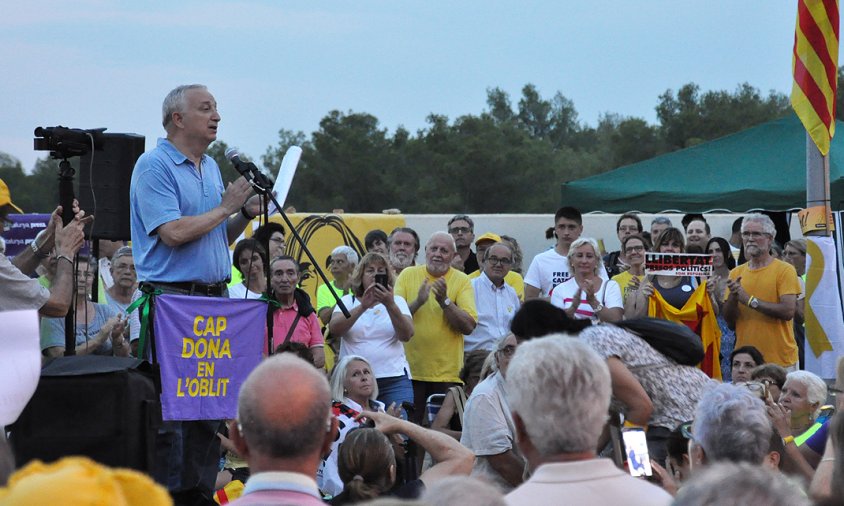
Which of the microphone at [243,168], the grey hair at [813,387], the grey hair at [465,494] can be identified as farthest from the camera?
the grey hair at [813,387]

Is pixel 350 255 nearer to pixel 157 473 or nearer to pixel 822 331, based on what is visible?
pixel 822 331

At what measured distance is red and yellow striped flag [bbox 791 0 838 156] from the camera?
8961mm

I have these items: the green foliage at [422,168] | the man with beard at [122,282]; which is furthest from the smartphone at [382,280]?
the green foliage at [422,168]

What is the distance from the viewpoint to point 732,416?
4.11 meters

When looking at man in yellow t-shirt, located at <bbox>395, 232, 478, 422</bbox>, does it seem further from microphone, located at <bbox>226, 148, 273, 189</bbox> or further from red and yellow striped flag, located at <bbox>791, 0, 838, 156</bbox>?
microphone, located at <bbox>226, 148, 273, 189</bbox>

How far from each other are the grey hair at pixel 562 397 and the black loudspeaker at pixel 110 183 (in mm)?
4261

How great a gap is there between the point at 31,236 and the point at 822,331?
30.9ft

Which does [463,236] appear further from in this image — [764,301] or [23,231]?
[23,231]

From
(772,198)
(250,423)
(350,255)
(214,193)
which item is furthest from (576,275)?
(250,423)

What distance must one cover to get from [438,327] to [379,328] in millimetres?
674

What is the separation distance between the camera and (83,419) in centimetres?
558

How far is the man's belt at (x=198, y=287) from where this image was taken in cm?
640

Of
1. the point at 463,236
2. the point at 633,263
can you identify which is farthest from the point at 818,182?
the point at 463,236

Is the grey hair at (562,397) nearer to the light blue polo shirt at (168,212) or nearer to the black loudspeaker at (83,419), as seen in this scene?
the black loudspeaker at (83,419)
